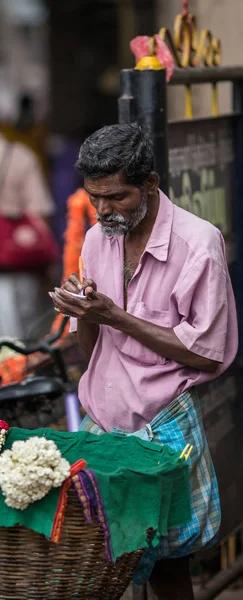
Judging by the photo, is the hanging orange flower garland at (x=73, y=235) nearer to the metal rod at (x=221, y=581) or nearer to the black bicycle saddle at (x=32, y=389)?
the black bicycle saddle at (x=32, y=389)

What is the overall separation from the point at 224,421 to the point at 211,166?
111 centimetres

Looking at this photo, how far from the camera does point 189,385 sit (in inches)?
147

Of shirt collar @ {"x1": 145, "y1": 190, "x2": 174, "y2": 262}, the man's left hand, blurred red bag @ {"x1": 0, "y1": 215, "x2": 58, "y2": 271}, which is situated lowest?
blurred red bag @ {"x1": 0, "y1": 215, "x2": 58, "y2": 271}

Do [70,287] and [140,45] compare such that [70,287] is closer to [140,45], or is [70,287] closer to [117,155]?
[117,155]

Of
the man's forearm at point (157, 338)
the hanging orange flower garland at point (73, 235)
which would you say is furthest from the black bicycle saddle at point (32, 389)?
the man's forearm at point (157, 338)

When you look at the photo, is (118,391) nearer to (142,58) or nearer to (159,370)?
(159,370)

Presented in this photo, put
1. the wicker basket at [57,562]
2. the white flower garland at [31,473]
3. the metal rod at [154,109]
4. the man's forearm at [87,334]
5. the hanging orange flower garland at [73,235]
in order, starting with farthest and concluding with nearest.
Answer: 1. the hanging orange flower garland at [73,235]
2. the metal rod at [154,109]
3. the man's forearm at [87,334]
4. the wicker basket at [57,562]
5. the white flower garland at [31,473]

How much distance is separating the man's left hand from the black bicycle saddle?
1.33 meters

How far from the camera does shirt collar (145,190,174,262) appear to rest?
12.0 ft

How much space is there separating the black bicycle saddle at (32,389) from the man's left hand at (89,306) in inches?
52.3

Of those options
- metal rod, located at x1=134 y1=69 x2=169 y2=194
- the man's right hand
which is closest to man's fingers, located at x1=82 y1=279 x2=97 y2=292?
the man's right hand

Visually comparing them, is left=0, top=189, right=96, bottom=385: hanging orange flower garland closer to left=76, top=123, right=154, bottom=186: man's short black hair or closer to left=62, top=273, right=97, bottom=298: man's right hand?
left=62, top=273, right=97, bottom=298: man's right hand

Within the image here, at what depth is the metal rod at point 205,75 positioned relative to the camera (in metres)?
4.63

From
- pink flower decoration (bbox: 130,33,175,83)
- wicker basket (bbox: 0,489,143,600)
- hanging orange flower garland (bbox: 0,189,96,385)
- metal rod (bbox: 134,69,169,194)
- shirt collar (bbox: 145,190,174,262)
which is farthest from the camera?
hanging orange flower garland (bbox: 0,189,96,385)
